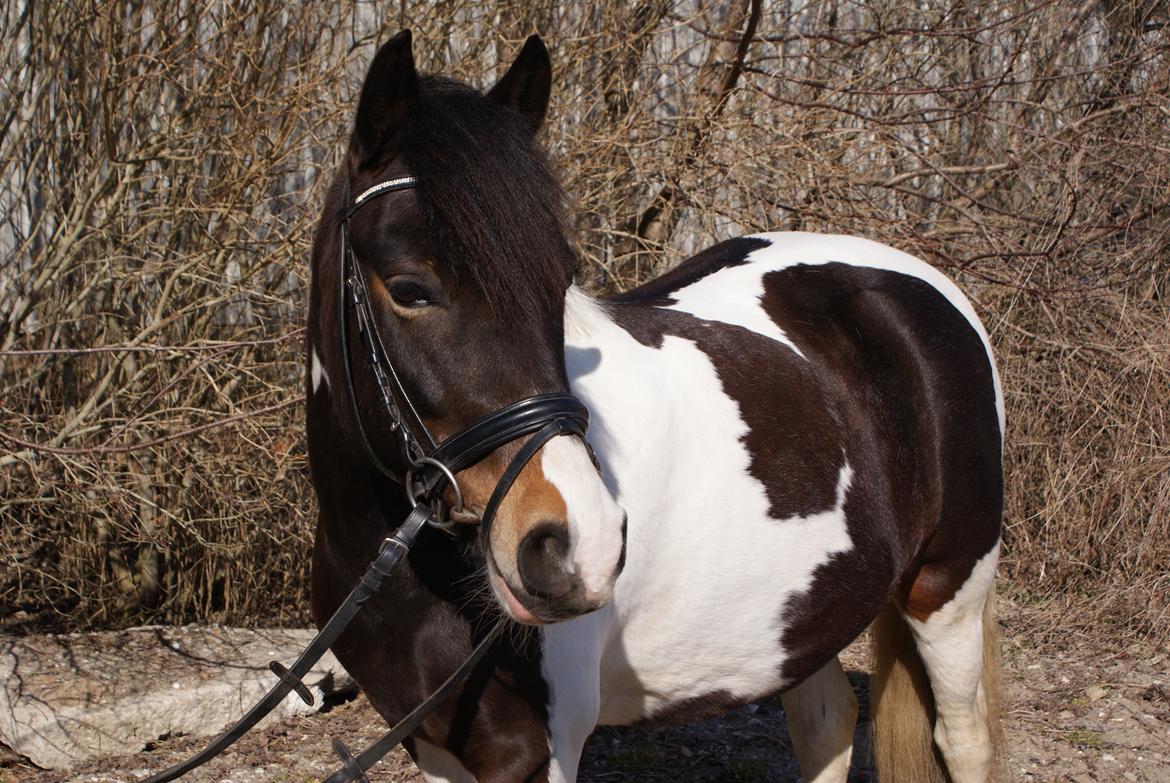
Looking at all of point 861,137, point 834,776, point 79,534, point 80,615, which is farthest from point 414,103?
point 861,137

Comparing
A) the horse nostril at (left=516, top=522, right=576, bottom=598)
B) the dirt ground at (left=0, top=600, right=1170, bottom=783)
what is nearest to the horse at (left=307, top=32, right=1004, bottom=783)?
the horse nostril at (left=516, top=522, right=576, bottom=598)

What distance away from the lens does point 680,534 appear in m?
2.22

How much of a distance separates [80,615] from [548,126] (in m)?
2.91

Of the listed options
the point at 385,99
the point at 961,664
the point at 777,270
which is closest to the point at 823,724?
the point at 961,664

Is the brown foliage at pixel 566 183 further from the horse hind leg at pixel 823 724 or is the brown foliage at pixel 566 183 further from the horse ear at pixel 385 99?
the horse ear at pixel 385 99

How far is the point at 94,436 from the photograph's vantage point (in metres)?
4.14

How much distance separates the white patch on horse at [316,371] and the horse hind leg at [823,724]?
1.84 metres

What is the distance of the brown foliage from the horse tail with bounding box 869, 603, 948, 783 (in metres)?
1.80

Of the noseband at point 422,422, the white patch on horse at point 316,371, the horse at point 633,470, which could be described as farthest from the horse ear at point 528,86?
the white patch on horse at point 316,371

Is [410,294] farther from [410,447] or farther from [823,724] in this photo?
[823,724]

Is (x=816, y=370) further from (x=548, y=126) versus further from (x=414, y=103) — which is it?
(x=548, y=126)

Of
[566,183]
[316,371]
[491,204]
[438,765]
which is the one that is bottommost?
[438,765]

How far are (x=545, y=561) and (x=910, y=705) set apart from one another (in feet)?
6.57

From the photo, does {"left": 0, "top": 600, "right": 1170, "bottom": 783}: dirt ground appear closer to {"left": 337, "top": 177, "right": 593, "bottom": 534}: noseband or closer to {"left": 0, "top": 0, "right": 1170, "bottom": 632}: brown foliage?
{"left": 0, "top": 0, "right": 1170, "bottom": 632}: brown foliage
